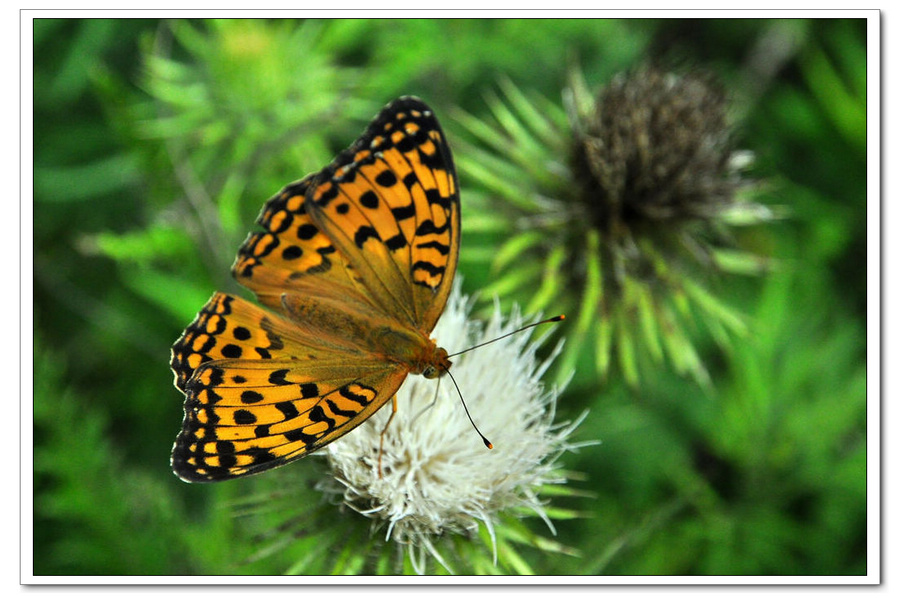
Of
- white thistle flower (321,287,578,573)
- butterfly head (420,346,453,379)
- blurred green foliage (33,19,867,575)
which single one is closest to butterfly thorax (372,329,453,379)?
butterfly head (420,346,453,379)

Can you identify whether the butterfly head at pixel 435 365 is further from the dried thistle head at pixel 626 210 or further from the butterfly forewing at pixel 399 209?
the dried thistle head at pixel 626 210

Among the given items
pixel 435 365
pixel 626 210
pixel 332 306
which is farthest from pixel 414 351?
pixel 626 210

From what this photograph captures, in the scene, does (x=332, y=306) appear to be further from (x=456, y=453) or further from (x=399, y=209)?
(x=456, y=453)

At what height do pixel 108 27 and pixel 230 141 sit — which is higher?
pixel 108 27

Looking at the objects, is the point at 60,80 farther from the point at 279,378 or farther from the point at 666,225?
the point at 666,225

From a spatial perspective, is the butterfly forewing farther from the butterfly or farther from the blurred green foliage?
the blurred green foliage
